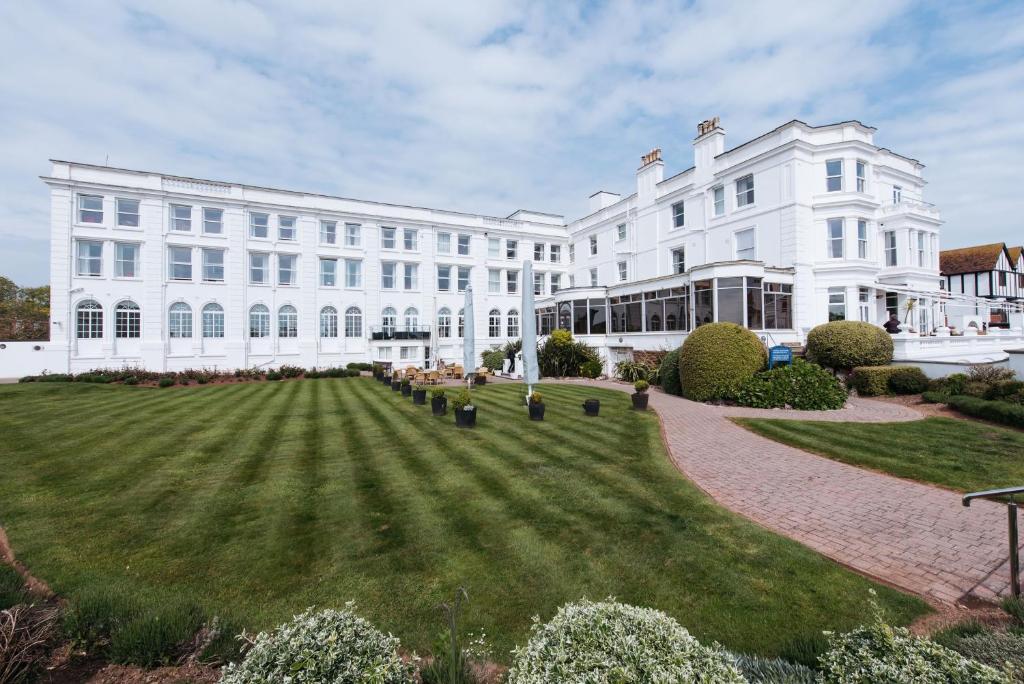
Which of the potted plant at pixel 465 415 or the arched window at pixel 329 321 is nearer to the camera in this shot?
the potted plant at pixel 465 415

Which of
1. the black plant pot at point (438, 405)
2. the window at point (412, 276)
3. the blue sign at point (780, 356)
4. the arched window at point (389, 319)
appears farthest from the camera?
the window at point (412, 276)

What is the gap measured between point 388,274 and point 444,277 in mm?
5025

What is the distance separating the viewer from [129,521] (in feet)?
20.4

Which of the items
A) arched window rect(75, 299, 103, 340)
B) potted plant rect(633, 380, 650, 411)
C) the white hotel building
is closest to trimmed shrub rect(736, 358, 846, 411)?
potted plant rect(633, 380, 650, 411)

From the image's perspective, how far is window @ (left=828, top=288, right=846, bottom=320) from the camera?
22781 mm

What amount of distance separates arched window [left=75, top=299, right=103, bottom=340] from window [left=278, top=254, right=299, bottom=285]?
11046 mm

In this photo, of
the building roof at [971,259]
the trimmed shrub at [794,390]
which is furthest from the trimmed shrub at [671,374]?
the building roof at [971,259]

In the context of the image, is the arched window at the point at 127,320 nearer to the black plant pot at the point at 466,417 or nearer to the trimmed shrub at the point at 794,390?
the black plant pot at the point at 466,417

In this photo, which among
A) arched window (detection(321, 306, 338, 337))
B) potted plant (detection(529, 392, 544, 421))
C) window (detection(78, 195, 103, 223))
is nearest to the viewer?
potted plant (detection(529, 392, 544, 421))

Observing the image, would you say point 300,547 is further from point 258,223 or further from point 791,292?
point 258,223

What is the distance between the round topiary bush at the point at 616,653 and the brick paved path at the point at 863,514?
4056 millimetres

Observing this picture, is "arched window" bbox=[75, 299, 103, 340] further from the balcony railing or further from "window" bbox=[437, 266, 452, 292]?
"window" bbox=[437, 266, 452, 292]

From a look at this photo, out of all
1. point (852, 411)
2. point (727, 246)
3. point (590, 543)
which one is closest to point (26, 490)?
point (590, 543)

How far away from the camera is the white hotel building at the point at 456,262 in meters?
23.1
